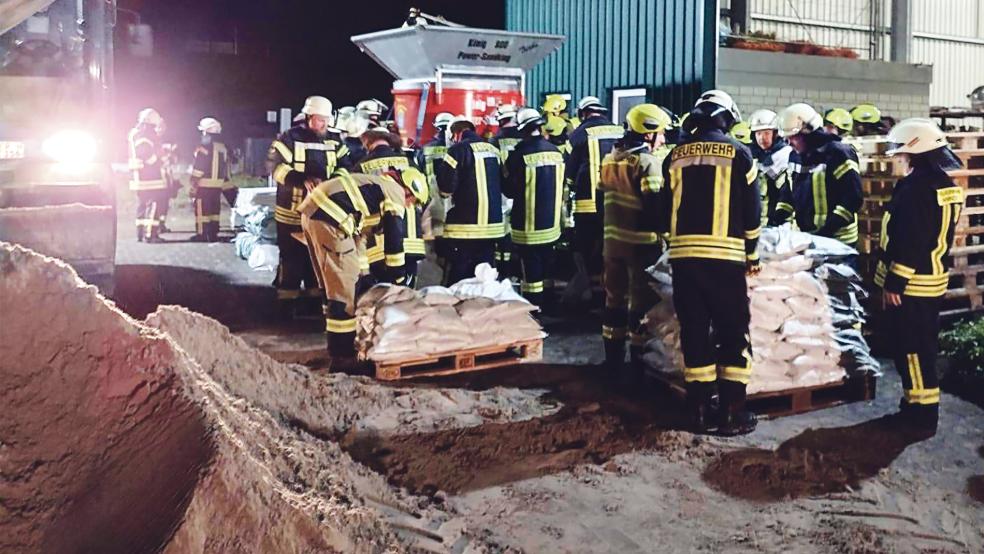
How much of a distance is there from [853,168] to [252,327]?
533 cm

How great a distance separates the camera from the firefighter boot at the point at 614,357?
664 cm

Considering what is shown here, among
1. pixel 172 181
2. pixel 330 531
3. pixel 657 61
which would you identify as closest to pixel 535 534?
pixel 330 531

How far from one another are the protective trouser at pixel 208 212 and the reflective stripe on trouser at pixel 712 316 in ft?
33.4

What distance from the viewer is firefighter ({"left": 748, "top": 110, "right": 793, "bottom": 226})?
8.40m

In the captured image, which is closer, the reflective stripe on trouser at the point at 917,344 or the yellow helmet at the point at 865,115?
the reflective stripe on trouser at the point at 917,344

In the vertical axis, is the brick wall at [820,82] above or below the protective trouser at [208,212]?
above

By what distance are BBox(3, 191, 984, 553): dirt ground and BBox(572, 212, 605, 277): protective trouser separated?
2.20 metres

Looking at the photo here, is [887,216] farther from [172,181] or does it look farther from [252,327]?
[172,181]

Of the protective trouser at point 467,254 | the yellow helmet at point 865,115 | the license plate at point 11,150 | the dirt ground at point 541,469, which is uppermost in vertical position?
the yellow helmet at point 865,115

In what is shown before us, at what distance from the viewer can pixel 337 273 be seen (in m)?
6.46

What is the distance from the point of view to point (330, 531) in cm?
304

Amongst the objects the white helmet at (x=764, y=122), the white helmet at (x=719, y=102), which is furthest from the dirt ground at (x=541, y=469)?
the white helmet at (x=764, y=122)

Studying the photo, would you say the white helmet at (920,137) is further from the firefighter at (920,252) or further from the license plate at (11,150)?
the license plate at (11,150)

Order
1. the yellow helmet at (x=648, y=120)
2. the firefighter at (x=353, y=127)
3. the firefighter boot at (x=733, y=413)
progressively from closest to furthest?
the firefighter boot at (x=733, y=413), the yellow helmet at (x=648, y=120), the firefighter at (x=353, y=127)
